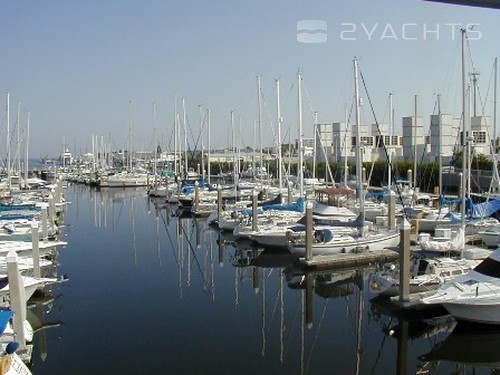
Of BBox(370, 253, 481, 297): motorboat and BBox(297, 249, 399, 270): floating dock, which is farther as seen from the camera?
BBox(297, 249, 399, 270): floating dock

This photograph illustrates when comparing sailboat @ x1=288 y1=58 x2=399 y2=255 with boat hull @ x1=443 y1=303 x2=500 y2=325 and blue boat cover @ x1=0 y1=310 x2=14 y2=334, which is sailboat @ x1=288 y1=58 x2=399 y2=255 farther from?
blue boat cover @ x1=0 y1=310 x2=14 y2=334

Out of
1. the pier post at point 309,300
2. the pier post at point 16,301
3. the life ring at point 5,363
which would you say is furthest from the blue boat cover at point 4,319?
the pier post at point 309,300

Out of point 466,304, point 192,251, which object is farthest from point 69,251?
point 466,304

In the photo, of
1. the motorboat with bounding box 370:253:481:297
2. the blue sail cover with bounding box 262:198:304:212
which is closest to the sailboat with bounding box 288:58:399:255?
the motorboat with bounding box 370:253:481:297

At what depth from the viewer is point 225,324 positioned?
12.2 m

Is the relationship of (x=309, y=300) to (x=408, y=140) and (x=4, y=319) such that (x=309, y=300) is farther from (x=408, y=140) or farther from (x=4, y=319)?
(x=408, y=140)

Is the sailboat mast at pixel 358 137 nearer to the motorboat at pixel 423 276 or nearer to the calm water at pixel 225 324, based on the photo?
A: the calm water at pixel 225 324

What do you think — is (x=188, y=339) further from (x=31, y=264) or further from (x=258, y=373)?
(x=31, y=264)

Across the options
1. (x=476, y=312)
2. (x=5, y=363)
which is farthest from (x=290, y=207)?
(x=5, y=363)

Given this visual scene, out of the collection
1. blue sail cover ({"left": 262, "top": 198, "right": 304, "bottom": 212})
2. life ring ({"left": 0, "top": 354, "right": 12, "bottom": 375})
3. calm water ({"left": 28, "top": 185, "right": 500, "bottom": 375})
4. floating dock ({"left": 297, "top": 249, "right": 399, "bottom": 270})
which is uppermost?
blue sail cover ({"left": 262, "top": 198, "right": 304, "bottom": 212})

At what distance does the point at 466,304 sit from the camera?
10.6 metres

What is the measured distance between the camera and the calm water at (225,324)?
32.7 feet

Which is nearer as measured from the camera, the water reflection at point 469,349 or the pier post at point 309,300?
the water reflection at point 469,349

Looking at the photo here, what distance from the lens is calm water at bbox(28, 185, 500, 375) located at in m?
9.98
